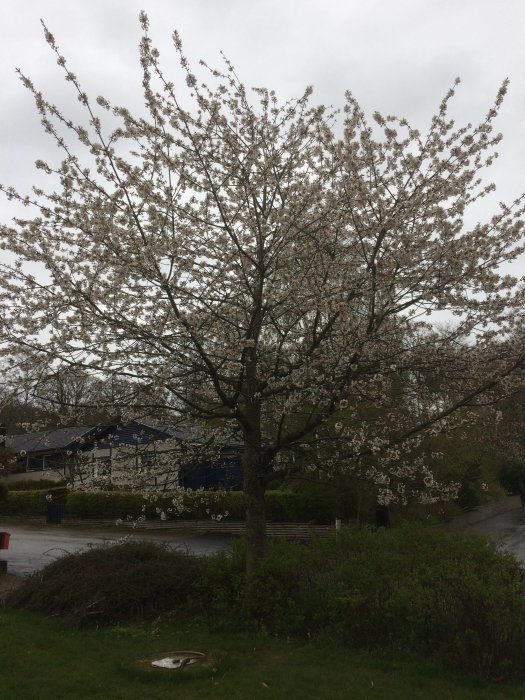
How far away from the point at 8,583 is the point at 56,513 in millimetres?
15235

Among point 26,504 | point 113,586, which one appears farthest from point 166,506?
point 113,586

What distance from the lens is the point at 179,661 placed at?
5.96 m

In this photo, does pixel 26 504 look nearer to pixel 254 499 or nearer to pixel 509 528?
pixel 509 528

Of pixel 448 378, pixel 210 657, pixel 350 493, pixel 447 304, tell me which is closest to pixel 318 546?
pixel 210 657

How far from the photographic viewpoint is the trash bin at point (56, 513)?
83.3 feet

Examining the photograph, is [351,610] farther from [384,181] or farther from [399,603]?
[384,181]

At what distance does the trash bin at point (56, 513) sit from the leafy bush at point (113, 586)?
17.5 meters

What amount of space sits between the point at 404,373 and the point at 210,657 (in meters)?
3.69

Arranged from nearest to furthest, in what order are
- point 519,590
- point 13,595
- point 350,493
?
point 519,590, point 13,595, point 350,493

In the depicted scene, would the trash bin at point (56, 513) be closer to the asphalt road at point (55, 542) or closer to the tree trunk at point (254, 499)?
the asphalt road at point (55, 542)

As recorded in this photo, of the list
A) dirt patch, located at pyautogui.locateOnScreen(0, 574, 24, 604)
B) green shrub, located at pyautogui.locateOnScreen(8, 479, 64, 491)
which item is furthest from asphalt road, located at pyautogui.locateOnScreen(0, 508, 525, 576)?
green shrub, located at pyautogui.locateOnScreen(8, 479, 64, 491)

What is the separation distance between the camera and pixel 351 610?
6344 millimetres

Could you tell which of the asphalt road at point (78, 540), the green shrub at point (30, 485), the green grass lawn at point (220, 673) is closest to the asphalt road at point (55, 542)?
the asphalt road at point (78, 540)


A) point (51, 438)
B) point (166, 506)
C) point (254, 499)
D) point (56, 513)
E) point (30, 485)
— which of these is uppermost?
point (51, 438)
